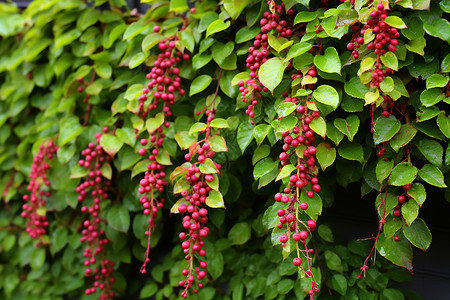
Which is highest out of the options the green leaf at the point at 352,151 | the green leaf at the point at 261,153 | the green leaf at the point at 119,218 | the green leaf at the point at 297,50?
the green leaf at the point at 297,50

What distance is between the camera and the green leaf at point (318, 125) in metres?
0.94

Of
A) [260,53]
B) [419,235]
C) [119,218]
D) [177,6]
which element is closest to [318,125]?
[260,53]

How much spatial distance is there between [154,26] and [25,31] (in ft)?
3.05

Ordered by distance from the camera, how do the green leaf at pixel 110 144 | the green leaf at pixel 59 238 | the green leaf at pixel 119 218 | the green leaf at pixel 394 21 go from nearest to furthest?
the green leaf at pixel 394 21 → the green leaf at pixel 110 144 → the green leaf at pixel 119 218 → the green leaf at pixel 59 238

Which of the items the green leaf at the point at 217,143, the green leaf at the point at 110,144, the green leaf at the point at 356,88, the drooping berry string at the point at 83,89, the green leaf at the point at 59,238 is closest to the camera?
the green leaf at the point at 356,88

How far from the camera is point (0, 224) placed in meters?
1.90

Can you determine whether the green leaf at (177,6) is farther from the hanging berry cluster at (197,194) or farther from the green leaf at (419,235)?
the green leaf at (419,235)

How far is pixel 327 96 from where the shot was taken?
0.97m

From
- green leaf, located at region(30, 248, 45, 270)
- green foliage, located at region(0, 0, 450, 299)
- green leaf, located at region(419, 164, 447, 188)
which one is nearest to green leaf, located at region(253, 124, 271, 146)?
green foliage, located at region(0, 0, 450, 299)

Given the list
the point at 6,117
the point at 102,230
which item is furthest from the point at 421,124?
the point at 6,117

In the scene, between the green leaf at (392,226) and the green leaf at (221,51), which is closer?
the green leaf at (392,226)

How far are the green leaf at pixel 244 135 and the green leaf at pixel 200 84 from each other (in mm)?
233

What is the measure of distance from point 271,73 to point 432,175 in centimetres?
50

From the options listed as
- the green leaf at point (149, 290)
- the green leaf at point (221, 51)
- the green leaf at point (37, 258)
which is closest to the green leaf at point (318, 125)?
the green leaf at point (221, 51)
